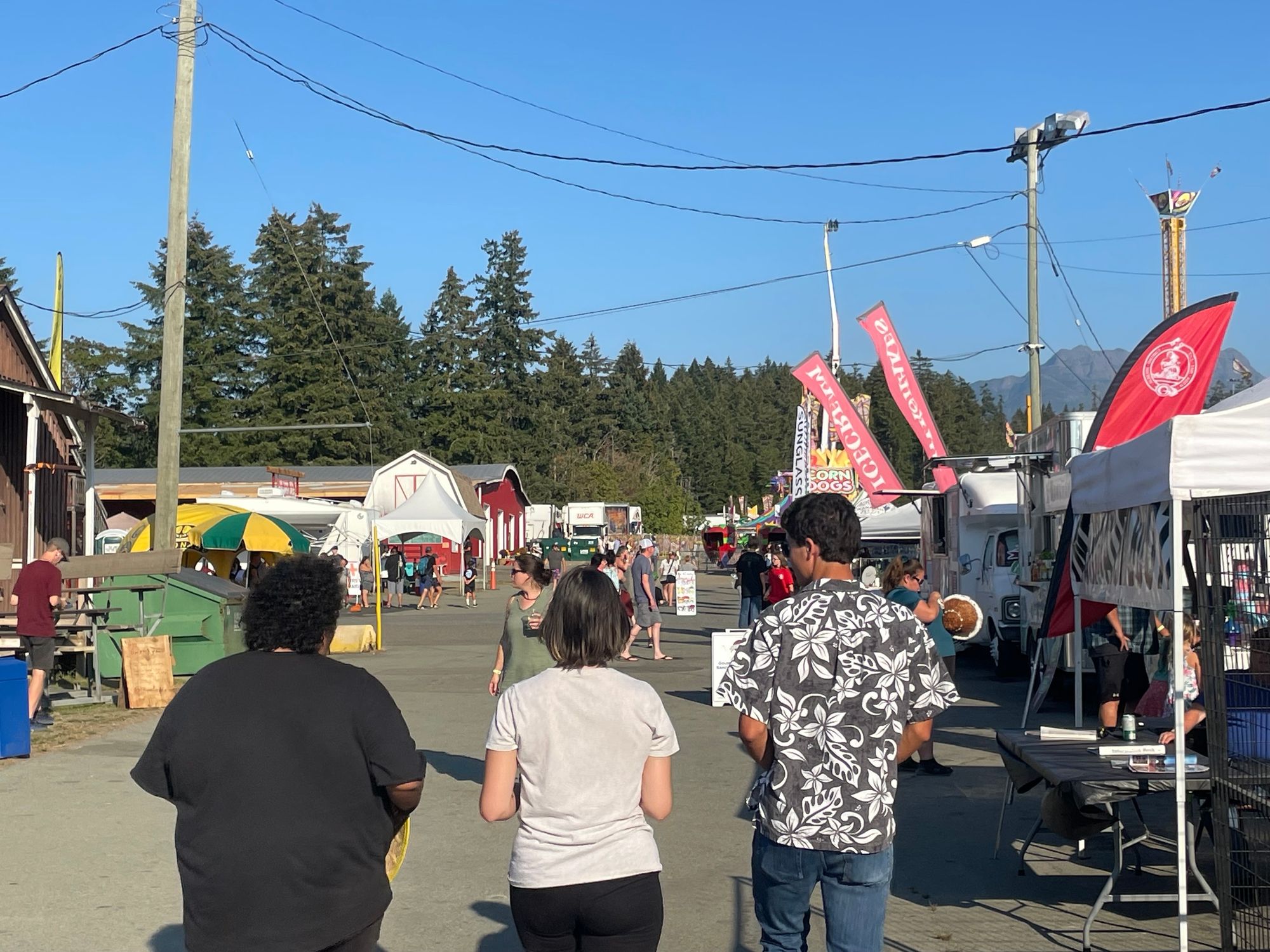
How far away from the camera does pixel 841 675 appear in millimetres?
3977

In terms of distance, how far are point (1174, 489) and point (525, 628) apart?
4570mm

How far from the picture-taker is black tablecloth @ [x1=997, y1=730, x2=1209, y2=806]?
5949 millimetres

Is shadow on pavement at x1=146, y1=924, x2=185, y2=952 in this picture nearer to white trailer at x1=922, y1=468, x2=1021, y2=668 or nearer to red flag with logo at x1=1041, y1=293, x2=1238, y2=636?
red flag with logo at x1=1041, y1=293, x2=1238, y2=636

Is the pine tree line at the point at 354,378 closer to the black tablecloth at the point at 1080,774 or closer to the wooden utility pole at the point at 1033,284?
the wooden utility pole at the point at 1033,284

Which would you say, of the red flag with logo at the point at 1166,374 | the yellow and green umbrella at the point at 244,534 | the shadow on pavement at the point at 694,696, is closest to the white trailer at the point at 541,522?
the yellow and green umbrella at the point at 244,534

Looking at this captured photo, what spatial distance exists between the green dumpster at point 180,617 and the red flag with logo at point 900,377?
41.0ft

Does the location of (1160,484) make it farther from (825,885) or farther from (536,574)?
(536,574)

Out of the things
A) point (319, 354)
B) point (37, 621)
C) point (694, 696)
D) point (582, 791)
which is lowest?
point (694, 696)

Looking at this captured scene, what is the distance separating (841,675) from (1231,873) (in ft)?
7.75

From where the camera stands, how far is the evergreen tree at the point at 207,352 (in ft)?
256

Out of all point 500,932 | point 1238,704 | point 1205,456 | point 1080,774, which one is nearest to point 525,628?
point 500,932

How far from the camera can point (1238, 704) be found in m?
5.27

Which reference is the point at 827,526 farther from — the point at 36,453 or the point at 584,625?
the point at 36,453

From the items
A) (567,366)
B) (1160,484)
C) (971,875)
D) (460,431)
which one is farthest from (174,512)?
(567,366)
